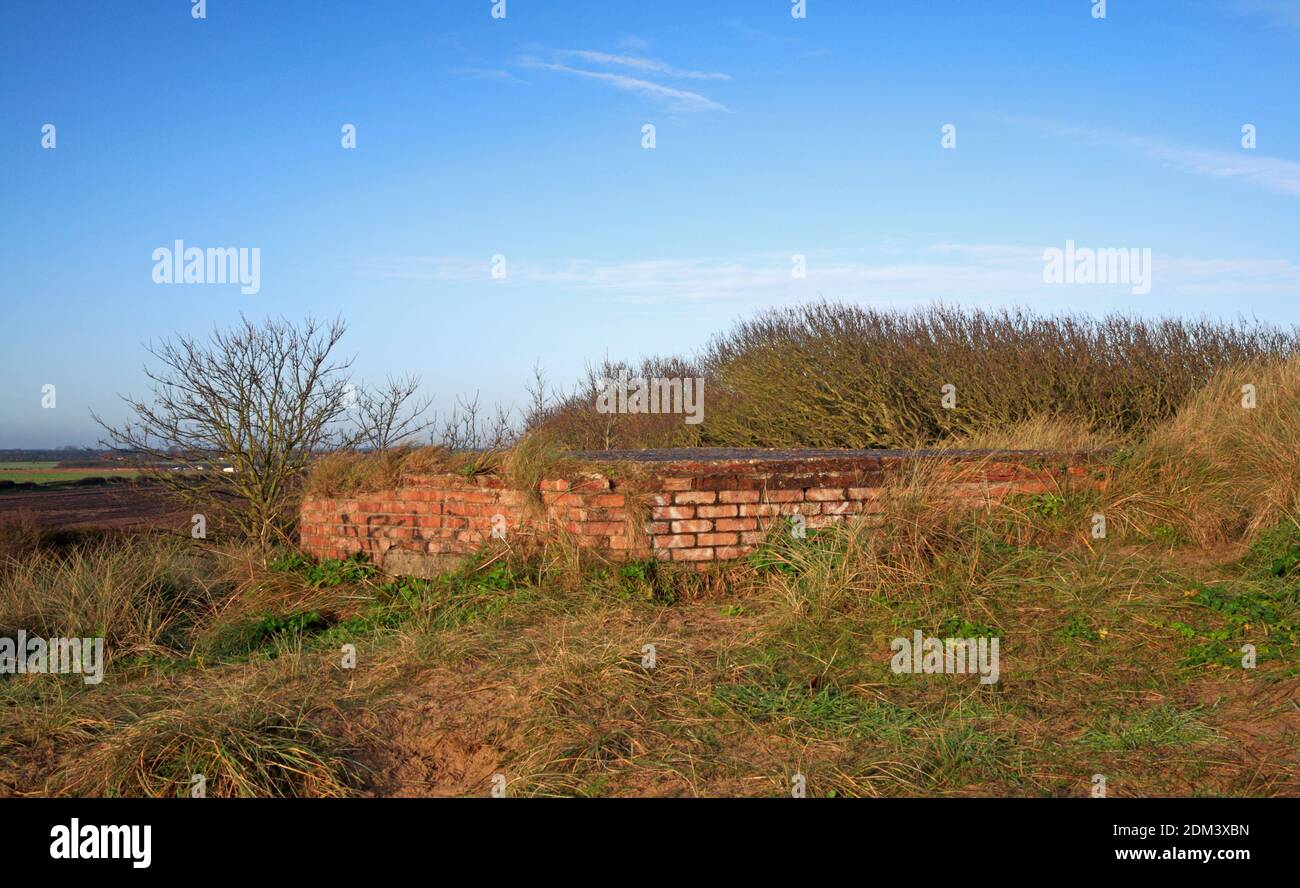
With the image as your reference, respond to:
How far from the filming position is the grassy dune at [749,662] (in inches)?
145

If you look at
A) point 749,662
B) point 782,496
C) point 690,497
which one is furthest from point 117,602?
point 782,496

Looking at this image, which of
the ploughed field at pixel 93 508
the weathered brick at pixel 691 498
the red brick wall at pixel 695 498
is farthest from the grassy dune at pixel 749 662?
the ploughed field at pixel 93 508

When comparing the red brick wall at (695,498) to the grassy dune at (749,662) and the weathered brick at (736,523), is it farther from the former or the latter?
the grassy dune at (749,662)

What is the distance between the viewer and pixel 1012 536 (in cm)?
652

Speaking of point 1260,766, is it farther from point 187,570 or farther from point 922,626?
point 187,570

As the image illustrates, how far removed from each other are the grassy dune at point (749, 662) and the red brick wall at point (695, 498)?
0.22m

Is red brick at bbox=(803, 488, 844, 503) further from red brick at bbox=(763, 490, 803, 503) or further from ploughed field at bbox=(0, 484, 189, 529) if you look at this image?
ploughed field at bbox=(0, 484, 189, 529)
